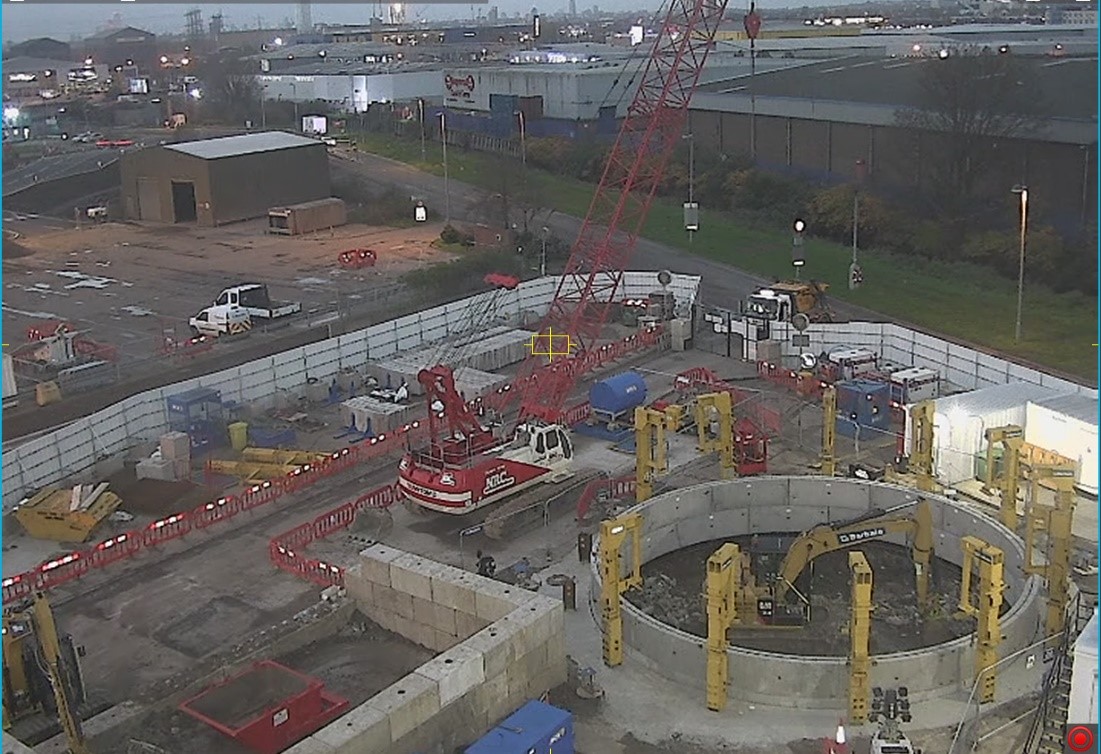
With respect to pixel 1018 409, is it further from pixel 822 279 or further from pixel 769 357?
pixel 822 279

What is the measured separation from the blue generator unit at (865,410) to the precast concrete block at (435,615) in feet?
38.5

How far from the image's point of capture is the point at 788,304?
31.4 m

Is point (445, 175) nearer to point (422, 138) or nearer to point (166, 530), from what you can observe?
point (422, 138)

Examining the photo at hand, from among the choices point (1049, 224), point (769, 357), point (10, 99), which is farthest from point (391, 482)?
point (10, 99)

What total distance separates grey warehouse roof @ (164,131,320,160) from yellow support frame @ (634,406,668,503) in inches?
1527

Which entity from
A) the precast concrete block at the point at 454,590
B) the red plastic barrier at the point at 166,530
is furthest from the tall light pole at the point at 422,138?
the precast concrete block at the point at 454,590

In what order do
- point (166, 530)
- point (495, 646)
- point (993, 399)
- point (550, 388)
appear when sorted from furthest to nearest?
point (550, 388)
point (993, 399)
point (166, 530)
point (495, 646)

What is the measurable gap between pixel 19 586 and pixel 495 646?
9036 mm

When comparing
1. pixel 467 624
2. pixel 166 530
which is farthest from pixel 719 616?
pixel 166 530

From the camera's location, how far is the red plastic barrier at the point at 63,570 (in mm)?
19797

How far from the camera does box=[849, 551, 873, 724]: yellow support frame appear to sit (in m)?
14.6

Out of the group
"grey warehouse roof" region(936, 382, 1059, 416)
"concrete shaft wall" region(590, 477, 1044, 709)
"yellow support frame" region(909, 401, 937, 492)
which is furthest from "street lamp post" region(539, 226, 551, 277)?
"yellow support frame" region(909, 401, 937, 492)

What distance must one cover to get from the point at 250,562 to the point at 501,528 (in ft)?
14.1
